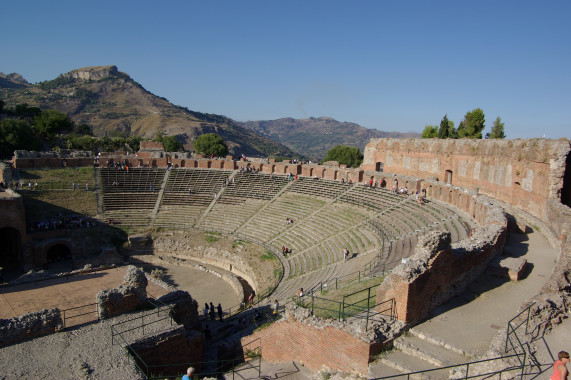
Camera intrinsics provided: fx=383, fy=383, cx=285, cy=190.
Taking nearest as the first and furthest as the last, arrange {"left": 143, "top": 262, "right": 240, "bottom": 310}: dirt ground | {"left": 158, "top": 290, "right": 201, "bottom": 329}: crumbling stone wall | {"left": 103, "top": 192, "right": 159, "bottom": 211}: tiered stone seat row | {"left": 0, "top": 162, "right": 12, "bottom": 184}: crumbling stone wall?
{"left": 158, "top": 290, "right": 201, "bottom": 329}: crumbling stone wall → {"left": 143, "top": 262, "right": 240, "bottom": 310}: dirt ground → {"left": 0, "top": 162, "right": 12, "bottom": 184}: crumbling stone wall → {"left": 103, "top": 192, "right": 159, "bottom": 211}: tiered stone seat row

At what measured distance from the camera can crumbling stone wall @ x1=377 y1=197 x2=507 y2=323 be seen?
8.77 meters

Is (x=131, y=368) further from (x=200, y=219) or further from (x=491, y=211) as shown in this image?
(x=200, y=219)

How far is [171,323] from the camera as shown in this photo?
37.6 feet

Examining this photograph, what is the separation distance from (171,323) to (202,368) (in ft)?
6.94

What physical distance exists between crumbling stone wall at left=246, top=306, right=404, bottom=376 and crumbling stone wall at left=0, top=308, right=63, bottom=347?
5772 mm

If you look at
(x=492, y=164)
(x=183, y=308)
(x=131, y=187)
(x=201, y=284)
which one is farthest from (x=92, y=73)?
(x=183, y=308)

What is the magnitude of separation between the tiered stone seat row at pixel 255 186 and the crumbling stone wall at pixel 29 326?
2165 centimetres

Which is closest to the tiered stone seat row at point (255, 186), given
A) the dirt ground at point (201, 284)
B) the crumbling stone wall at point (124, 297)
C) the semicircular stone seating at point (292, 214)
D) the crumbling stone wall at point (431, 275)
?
the semicircular stone seating at point (292, 214)

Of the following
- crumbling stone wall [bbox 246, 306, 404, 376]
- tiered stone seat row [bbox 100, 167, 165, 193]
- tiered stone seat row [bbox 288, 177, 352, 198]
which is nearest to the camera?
crumbling stone wall [bbox 246, 306, 404, 376]

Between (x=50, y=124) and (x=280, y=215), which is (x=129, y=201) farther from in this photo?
(x=50, y=124)

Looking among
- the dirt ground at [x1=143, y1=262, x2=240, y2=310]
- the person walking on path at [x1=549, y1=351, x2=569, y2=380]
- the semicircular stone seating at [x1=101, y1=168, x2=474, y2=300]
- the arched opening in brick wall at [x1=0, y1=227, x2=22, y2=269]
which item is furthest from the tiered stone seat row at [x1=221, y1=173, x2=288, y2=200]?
the person walking on path at [x1=549, y1=351, x2=569, y2=380]

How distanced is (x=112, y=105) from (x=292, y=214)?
146654 millimetres

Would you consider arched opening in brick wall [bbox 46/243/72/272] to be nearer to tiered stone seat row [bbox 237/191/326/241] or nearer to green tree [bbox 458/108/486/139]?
tiered stone seat row [bbox 237/191/326/241]

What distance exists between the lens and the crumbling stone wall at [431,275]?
28.8 feet
